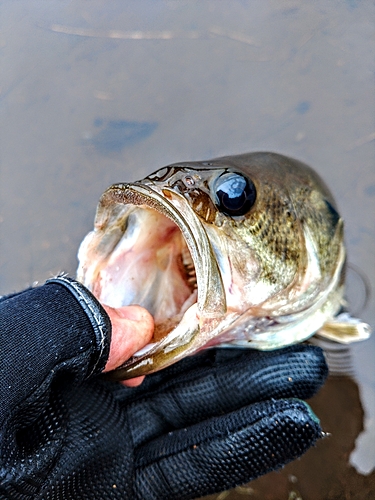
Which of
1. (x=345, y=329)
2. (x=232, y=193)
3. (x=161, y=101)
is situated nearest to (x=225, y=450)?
(x=232, y=193)

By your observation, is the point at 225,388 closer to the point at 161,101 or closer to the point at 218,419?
the point at 218,419

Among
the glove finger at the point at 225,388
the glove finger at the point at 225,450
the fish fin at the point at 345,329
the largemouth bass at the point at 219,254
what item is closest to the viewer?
the largemouth bass at the point at 219,254

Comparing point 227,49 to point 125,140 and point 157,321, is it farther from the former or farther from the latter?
point 157,321

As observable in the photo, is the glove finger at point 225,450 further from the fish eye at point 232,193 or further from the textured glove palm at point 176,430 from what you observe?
the fish eye at point 232,193

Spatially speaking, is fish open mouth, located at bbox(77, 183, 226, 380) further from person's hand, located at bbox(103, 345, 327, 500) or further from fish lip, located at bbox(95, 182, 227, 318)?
person's hand, located at bbox(103, 345, 327, 500)

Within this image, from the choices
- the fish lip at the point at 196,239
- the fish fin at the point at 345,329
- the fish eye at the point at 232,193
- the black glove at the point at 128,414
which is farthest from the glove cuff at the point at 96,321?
the fish fin at the point at 345,329

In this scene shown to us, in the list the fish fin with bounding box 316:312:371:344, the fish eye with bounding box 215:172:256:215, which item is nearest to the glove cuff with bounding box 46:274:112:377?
the fish eye with bounding box 215:172:256:215
